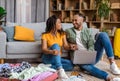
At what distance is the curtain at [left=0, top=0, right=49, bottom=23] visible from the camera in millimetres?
6000

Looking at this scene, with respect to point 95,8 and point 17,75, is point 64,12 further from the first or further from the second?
point 17,75

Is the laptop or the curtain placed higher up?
the curtain

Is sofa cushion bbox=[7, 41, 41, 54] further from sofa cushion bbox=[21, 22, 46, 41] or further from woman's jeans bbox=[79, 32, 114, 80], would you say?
woman's jeans bbox=[79, 32, 114, 80]

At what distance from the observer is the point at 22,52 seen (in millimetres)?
3812

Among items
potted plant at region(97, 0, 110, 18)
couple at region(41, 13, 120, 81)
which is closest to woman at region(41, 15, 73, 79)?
couple at region(41, 13, 120, 81)

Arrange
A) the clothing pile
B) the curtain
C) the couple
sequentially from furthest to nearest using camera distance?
the curtain → the couple → the clothing pile

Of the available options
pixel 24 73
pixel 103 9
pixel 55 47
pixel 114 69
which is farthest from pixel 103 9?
pixel 24 73

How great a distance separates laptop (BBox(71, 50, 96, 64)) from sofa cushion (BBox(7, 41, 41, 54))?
0.88m

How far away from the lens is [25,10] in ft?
20.8

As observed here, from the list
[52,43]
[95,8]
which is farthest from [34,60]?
[95,8]

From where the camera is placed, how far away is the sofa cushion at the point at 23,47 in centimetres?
377

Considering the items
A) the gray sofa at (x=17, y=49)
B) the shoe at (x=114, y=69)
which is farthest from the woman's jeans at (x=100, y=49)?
the gray sofa at (x=17, y=49)

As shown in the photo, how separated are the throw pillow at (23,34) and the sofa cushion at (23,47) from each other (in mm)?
314

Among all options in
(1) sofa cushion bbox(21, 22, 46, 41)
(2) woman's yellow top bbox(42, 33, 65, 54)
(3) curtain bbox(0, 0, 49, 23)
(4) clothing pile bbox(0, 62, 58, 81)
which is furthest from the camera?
(3) curtain bbox(0, 0, 49, 23)
